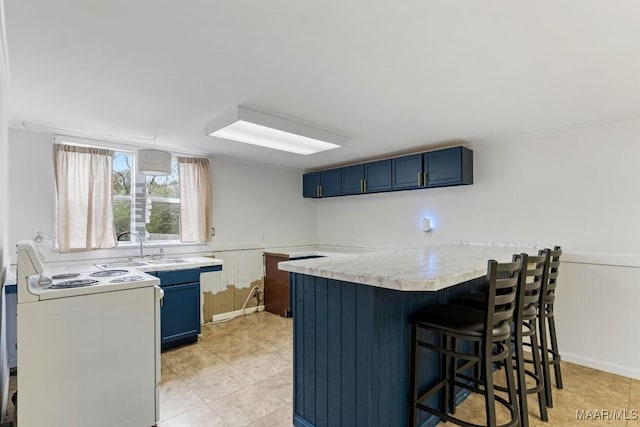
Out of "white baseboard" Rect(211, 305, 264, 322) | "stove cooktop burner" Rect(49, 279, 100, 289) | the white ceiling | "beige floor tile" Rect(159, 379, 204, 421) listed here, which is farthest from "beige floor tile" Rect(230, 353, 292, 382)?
the white ceiling

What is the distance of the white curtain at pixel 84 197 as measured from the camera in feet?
10.7

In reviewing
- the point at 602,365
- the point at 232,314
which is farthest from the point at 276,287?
the point at 602,365

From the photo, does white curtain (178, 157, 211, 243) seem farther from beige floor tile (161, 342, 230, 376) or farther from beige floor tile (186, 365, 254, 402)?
beige floor tile (186, 365, 254, 402)

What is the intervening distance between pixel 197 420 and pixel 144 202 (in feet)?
8.88

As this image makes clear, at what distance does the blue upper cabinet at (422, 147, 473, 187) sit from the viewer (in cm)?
365

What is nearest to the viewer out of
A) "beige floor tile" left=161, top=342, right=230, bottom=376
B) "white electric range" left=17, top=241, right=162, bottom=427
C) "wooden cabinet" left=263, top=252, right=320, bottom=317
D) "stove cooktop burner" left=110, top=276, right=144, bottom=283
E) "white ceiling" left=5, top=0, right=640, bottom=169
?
"white ceiling" left=5, top=0, right=640, bottom=169

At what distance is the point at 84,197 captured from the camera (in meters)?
3.38

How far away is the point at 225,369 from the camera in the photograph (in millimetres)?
2887

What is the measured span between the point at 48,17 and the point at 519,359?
3016mm

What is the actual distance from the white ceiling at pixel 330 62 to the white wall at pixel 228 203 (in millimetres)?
516

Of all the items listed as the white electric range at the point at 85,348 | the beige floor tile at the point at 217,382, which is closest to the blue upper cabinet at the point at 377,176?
the beige floor tile at the point at 217,382

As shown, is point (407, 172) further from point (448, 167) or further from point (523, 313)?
point (523, 313)

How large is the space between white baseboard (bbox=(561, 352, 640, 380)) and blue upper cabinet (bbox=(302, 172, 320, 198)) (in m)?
3.77

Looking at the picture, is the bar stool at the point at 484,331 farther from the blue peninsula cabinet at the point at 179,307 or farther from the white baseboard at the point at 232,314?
the white baseboard at the point at 232,314
